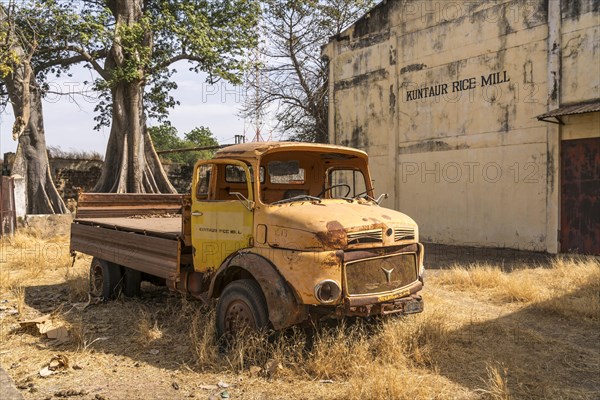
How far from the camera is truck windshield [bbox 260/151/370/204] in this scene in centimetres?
645

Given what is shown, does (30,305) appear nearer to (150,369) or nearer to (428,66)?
(150,369)

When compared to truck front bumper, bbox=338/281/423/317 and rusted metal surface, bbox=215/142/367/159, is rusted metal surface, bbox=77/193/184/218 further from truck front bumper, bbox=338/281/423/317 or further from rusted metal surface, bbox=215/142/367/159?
truck front bumper, bbox=338/281/423/317

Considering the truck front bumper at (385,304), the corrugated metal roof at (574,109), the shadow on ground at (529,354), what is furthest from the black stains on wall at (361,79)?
the truck front bumper at (385,304)

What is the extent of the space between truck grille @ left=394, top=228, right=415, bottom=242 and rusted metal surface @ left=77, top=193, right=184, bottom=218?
14.0 feet

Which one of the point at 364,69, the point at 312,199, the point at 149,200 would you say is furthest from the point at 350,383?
the point at 364,69

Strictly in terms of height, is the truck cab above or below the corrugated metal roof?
below

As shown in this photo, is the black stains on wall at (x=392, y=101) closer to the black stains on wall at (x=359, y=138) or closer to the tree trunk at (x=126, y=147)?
the black stains on wall at (x=359, y=138)

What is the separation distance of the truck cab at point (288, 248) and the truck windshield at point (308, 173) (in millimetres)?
27

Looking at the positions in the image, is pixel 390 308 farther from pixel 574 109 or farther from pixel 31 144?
pixel 31 144

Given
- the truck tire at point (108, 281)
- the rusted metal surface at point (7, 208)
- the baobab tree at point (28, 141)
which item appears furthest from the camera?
the baobab tree at point (28, 141)

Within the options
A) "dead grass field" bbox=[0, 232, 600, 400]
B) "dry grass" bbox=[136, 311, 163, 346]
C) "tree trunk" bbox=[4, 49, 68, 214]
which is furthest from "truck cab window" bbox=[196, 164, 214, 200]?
"tree trunk" bbox=[4, 49, 68, 214]

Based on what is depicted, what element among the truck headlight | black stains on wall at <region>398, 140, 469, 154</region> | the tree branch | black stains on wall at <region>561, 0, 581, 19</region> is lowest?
the truck headlight

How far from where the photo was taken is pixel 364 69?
57.9 feet

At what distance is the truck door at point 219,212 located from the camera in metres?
5.70
